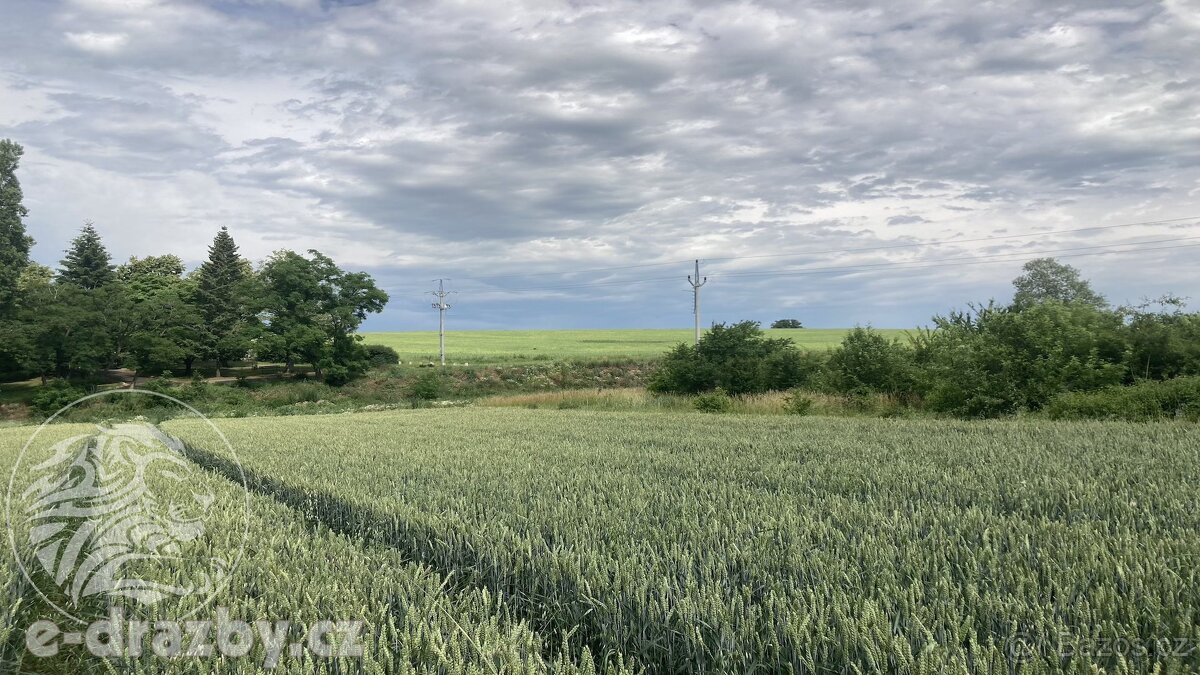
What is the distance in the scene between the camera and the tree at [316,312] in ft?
181

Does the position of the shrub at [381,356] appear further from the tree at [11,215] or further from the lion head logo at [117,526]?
the lion head logo at [117,526]

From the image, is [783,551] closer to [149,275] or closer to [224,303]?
[224,303]

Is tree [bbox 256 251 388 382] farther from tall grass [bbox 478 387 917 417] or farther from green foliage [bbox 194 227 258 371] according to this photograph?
tall grass [bbox 478 387 917 417]

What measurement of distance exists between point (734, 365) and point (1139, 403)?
56.2 feet

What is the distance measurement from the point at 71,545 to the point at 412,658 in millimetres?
3613

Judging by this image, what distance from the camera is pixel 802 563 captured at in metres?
3.52

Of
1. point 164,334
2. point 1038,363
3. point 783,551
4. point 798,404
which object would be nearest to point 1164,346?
point 1038,363

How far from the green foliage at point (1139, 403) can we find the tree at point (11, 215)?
255 ft

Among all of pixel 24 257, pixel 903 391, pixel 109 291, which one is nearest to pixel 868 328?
pixel 903 391

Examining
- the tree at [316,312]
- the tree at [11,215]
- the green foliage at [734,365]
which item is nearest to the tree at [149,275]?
the tree at [11,215]

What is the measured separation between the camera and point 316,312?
5953cm

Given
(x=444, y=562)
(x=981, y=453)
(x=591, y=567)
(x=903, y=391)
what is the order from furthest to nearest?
1. (x=903, y=391)
2. (x=981, y=453)
3. (x=444, y=562)
4. (x=591, y=567)

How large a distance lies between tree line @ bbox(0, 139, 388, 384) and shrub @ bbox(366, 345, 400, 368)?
6.77 ft

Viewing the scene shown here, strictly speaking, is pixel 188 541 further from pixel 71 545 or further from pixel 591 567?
pixel 591 567
